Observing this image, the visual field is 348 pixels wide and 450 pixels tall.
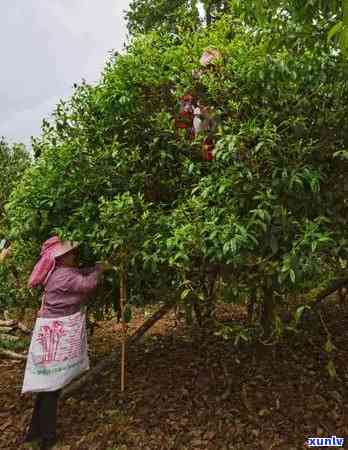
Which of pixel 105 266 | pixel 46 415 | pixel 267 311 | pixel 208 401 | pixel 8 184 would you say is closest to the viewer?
pixel 105 266

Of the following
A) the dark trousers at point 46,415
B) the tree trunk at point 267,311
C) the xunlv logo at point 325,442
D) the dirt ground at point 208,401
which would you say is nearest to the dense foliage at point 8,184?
the dirt ground at point 208,401

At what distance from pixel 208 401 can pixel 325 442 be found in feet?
3.32

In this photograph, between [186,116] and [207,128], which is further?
[186,116]

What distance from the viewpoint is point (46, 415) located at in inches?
147

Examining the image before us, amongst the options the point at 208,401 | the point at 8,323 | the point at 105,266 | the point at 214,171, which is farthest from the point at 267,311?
the point at 8,323

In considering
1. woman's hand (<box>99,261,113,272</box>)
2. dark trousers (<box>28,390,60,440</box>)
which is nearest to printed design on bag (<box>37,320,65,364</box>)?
dark trousers (<box>28,390,60,440</box>)

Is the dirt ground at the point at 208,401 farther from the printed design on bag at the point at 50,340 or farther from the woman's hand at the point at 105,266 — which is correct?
the woman's hand at the point at 105,266

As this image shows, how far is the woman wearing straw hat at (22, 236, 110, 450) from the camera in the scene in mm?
3662

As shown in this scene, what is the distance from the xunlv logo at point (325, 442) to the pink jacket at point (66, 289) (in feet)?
6.38

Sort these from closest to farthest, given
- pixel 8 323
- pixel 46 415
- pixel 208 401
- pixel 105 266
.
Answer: pixel 105 266
pixel 46 415
pixel 208 401
pixel 8 323

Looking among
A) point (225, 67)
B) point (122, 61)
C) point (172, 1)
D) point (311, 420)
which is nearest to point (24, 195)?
point (122, 61)

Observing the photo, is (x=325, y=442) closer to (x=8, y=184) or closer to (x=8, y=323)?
(x=8, y=323)

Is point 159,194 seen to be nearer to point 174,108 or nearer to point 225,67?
point 174,108

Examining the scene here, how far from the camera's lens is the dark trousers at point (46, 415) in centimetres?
372
